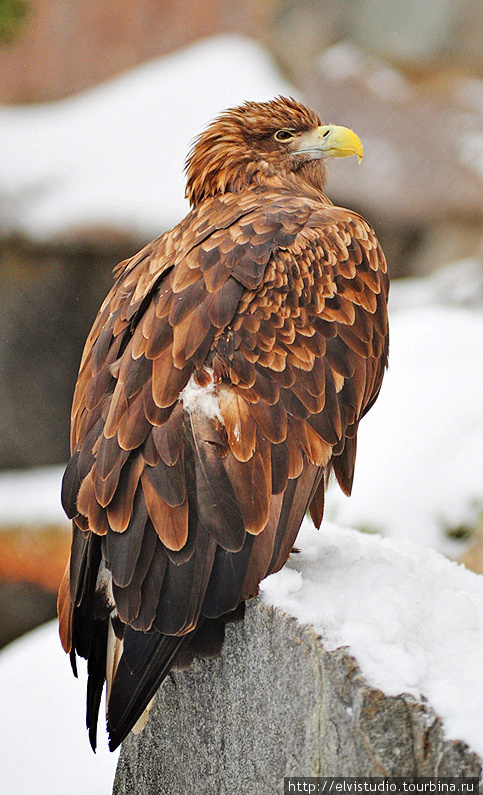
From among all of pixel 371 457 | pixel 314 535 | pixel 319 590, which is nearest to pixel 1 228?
pixel 371 457

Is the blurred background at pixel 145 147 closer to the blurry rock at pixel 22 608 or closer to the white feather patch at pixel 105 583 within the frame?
the blurry rock at pixel 22 608

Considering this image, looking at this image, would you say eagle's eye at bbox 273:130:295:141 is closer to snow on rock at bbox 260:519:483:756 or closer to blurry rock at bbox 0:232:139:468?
snow on rock at bbox 260:519:483:756

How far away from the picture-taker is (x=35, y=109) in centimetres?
945

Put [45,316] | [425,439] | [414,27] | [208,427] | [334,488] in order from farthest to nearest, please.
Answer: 1. [414,27]
2. [45,316]
3. [334,488]
4. [425,439]
5. [208,427]

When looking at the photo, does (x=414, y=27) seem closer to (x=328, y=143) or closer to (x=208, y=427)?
(x=328, y=143)

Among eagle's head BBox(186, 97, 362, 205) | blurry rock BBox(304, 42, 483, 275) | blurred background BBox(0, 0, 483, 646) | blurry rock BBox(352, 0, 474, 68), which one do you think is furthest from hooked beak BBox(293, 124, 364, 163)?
blurry rock BBox(352, 0, 474, 68)

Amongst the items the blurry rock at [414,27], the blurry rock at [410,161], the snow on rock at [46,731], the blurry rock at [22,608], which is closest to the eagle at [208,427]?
the snow on rock at [46,731]

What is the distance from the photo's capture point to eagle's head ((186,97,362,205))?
10.3 feet

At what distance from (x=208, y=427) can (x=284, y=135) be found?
138 centimetres

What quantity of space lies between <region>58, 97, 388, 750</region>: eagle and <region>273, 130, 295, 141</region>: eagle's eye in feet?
1.48

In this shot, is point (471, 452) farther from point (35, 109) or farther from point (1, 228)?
point (35, 109)

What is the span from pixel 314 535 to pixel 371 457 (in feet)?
7.07

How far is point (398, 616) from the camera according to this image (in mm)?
2338

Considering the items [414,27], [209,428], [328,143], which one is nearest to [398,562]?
[209,428]
